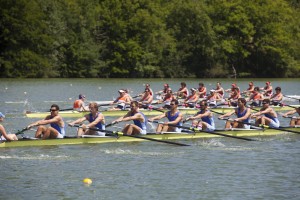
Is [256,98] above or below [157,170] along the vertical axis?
above

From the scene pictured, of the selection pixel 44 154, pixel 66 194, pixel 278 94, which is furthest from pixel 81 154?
pixel 278 94

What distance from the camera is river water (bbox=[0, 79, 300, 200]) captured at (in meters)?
14.2

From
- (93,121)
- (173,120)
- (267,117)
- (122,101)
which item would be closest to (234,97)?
(122,101)

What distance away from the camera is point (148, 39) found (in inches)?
2650

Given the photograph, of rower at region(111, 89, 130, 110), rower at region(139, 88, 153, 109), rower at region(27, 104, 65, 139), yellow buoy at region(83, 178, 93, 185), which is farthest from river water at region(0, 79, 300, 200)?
rower at region(139, 88, 153, 109)

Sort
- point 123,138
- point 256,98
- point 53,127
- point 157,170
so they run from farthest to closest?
point 256,98 → point 123,138 → point 53,127 → point 157,170

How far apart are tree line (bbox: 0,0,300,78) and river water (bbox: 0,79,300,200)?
4133 centimetres

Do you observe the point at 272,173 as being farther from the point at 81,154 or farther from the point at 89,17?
the point at 89,17

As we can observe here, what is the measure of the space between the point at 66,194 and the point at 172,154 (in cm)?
513

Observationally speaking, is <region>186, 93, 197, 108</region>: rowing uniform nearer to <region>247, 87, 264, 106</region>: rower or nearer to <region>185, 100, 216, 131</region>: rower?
<region>247, 87, 264, 106</region>: rower

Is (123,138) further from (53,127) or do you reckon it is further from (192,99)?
(192,99)

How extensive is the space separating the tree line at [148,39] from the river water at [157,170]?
4133 centimetres

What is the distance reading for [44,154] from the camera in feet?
59.0

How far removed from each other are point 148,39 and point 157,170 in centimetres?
5142
